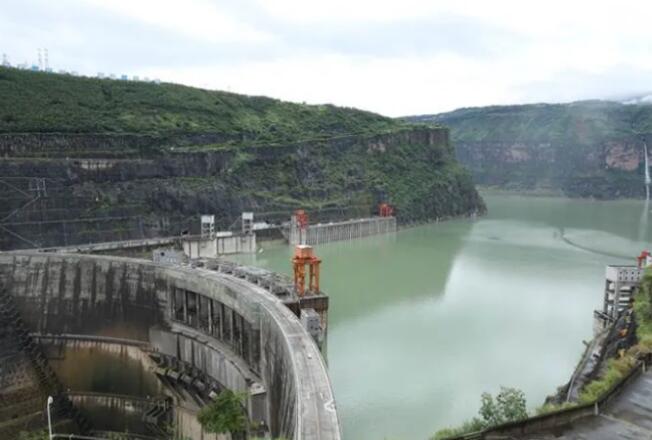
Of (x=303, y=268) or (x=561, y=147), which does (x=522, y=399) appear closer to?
(x=303, y=268)

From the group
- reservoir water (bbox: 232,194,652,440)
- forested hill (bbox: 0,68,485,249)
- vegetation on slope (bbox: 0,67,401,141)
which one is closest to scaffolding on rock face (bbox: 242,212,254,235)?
forested hill (bbox: 0,68,485,249)

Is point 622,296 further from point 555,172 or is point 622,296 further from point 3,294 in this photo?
point 555,172

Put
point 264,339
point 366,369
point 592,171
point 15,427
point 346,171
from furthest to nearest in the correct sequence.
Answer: point 592,171 → point 346,171 → point 366,369 → point 15,427 → point 264,339

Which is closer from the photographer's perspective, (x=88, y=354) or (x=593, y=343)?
(x=88, y=354)

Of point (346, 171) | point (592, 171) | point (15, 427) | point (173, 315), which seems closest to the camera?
point (15, 427)

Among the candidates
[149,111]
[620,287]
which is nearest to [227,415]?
[620,287]

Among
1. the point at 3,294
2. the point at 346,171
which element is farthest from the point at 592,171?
the point at 3,294
